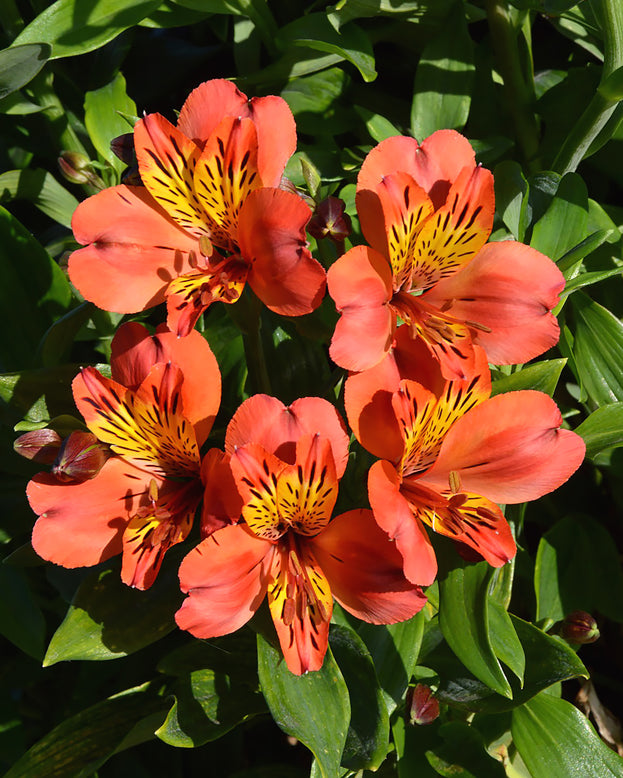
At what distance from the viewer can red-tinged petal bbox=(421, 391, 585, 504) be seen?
0.69 meters

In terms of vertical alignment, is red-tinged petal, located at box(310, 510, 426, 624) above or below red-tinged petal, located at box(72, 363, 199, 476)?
below

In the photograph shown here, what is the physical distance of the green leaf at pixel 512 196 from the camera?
0.95 m

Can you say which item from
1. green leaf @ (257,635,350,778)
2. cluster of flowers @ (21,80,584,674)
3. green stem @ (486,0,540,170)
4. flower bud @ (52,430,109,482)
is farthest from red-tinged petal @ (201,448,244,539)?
green stem @ (486,0,540,170)

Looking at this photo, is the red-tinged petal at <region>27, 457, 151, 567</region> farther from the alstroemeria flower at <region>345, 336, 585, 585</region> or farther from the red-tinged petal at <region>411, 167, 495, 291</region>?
the red-tinged petal at <region>411, 167, 495, 291</region>

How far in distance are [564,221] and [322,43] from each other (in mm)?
371

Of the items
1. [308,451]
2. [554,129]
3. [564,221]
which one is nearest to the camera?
[308,451]

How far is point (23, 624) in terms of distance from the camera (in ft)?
3.47

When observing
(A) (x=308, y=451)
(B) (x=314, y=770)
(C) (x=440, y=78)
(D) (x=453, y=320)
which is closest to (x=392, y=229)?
(D) (x=453, y=320)

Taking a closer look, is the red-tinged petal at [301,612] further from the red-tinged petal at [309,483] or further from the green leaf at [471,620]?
the green leaf at [471,620]

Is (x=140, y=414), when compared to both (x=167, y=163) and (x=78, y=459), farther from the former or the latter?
(x=167, y=163)

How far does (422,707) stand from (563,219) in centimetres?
62

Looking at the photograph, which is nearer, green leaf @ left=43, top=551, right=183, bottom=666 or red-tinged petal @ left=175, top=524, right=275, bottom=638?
red-tinged petal @ left=175, top=524, right=275, bottom=638

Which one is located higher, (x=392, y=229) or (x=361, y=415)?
(x=392, y=229)

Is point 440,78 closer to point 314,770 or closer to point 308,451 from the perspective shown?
point 308,451
